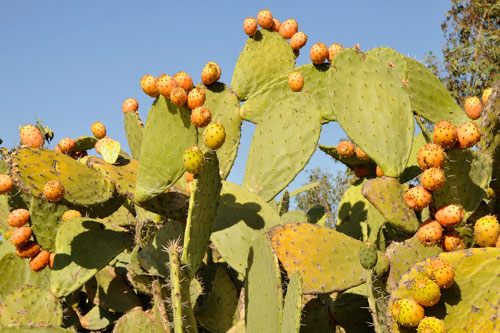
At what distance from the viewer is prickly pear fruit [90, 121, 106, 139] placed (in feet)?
8.90

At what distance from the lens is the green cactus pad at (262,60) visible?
9.57ft

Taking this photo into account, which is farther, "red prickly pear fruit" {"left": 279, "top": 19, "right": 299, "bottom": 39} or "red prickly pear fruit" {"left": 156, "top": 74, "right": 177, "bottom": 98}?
"red prickly pear fruit" {"left": 279, "top": 19, "right": 299, "bottom": 39}

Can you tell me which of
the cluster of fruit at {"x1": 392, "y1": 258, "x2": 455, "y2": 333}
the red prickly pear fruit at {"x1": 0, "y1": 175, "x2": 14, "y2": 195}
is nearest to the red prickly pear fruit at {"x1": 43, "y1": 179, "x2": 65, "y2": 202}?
the red prickly pear fruit at {"x1": 0, "y1": 175, "x2": 14, "y2": 195}

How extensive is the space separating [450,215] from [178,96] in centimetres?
104

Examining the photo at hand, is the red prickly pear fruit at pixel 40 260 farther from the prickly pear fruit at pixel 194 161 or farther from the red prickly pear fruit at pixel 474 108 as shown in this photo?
the red prickly pear fruit at pixel 474 108

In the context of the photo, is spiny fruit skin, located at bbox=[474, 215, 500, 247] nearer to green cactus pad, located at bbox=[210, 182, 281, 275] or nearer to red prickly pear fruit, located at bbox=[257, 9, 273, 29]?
green cactus pad, located at bbox=[210, 182, 281, 275]

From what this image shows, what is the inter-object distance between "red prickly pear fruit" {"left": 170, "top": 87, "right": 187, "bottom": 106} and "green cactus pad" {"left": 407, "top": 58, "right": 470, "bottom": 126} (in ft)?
3.19

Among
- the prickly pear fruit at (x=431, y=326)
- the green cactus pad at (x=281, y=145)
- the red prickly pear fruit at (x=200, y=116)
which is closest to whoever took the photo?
the prickly pear fruit at (x=431, y=326)

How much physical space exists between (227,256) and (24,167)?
2.73 feet

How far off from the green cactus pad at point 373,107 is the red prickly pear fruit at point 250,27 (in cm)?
71

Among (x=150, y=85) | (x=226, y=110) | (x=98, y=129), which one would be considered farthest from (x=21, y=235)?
(x=226, y=110)

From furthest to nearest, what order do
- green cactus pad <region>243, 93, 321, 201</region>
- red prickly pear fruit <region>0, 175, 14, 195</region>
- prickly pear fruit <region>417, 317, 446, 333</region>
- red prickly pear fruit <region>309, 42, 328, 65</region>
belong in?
1. red prickly pear fruit <region>309, 42, 328, 65</region>
2. green cactus pad <region>243, 93, 321, 201</region>
3. red prickly pear fruit <region>0, 175, 14, 195</region>
4. prickly pear fruit <region>417, 317, 446, 333</region>

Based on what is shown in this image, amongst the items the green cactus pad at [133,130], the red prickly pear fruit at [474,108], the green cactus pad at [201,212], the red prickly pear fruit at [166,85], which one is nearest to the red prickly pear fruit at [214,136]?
the green cactus pad at [201,212]

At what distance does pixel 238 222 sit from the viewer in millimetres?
2307
